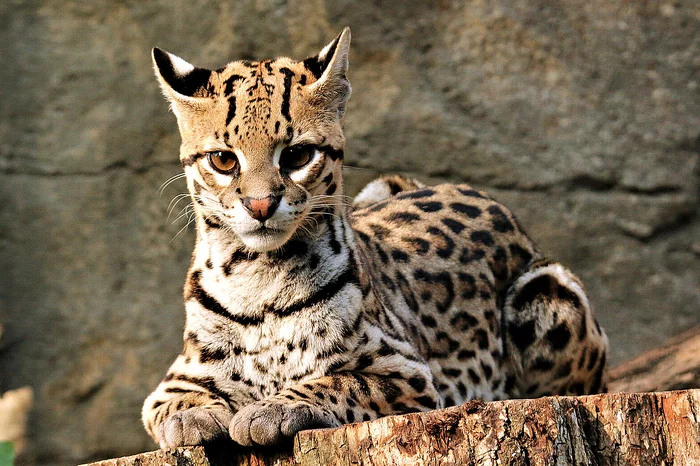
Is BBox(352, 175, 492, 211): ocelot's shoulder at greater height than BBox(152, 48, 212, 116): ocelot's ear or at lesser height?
lesser

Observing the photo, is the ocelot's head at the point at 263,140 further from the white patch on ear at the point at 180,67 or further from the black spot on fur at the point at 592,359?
the black spot on fur at the point at 592,359

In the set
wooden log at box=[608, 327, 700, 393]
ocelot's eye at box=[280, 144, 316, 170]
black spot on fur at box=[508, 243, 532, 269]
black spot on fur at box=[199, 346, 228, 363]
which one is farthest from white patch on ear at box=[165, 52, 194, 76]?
wooden log at box=[608, 327, 700, 393]

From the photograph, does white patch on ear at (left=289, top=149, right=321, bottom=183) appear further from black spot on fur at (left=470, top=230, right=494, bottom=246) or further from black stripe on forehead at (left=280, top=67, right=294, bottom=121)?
black spot on fur at (left=470, top=230, right=494, bottom=246)

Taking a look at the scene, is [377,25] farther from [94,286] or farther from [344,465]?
[344,465]

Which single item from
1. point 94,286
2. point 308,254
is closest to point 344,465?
point 308,254

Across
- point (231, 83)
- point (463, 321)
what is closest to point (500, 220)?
point (463, 321)

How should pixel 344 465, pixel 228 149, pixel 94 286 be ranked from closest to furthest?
pixel 344 465
pixel 228 149
pixel 94 286
